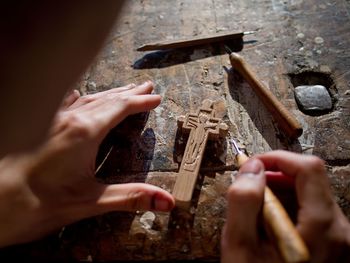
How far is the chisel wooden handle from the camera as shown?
718mm

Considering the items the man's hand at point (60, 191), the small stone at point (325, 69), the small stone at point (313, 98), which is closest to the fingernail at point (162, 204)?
the man's hand at point (60, 191)

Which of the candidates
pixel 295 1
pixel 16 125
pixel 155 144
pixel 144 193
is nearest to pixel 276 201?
pixel 144 193

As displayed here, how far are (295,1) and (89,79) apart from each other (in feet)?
2.74

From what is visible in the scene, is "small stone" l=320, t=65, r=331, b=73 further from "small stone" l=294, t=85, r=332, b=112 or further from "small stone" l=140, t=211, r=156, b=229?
"small stone" l=140, t=211, r=156, b=229

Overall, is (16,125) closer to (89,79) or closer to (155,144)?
(155,144)

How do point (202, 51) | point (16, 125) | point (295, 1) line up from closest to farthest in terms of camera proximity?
point (16, 125) < point (202, 51) < point (295, 1)

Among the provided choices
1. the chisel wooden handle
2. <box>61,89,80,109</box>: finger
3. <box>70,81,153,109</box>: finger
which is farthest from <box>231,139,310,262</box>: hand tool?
<box>61,89,80,109</box>: finger

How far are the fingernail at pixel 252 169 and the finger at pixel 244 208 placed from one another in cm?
1

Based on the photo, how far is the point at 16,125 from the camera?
48cm

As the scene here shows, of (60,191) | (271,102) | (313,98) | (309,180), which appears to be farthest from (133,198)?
(313,98)

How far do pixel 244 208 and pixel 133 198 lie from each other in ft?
0.97

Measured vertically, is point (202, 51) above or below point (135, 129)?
above

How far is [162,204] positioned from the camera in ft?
3.30

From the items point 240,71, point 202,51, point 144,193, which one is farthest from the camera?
point 202,51
